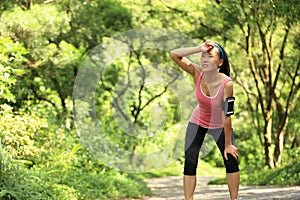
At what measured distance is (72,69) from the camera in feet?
50.9

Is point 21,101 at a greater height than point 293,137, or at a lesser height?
greater

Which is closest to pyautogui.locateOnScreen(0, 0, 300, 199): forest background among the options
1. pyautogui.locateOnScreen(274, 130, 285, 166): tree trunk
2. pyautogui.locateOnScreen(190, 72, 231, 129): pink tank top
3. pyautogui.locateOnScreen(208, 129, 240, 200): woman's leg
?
pyautogui.locateOnScreen(274, 130, 285, 166): tree trunk

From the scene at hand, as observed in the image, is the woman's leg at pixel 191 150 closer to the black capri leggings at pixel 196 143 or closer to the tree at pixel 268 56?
the black capri leggings at pixel 196 143

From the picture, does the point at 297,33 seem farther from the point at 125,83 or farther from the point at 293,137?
the point at 293,137

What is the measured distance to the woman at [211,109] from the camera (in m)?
5.73

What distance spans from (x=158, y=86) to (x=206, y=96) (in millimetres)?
15932

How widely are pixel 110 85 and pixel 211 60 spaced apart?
532 inches

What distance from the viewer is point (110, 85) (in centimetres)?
1916

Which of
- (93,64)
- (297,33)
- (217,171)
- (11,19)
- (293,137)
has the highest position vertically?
(11,19)

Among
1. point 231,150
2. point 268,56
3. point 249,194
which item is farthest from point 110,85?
point 231,150

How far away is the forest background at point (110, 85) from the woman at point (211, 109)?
2.13 metres

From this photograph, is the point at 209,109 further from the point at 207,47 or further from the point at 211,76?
the point at 207,47

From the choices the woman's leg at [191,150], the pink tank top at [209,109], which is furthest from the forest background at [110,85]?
the pink tank top at [209,109]

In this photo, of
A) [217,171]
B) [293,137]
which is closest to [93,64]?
[293,137]
